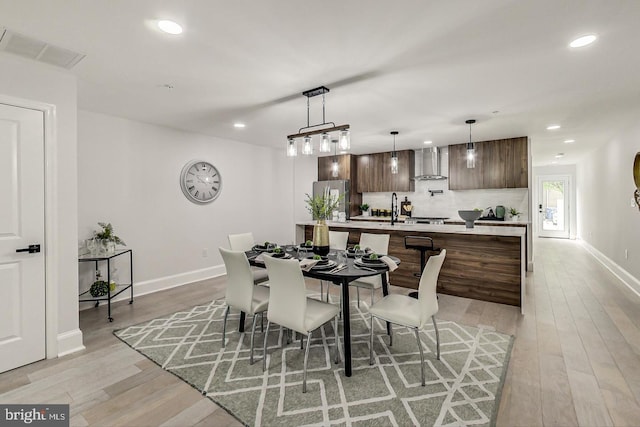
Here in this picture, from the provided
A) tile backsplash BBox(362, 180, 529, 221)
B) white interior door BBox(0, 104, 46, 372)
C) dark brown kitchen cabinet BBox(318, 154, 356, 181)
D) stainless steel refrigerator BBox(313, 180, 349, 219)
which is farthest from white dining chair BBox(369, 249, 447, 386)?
dark brown kitchen cabinet BBox(318, 154, 356, 181)

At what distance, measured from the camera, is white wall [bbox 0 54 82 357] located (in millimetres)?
2580

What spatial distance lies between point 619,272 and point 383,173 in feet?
14.9

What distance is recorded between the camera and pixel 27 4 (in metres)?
1.79

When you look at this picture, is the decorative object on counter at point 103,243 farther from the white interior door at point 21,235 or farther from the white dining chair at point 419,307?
the white dining chair at point 419,307

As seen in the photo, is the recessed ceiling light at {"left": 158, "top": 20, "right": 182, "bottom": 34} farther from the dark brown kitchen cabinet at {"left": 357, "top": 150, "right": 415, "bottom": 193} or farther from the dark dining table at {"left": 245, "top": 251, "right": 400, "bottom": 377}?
the dark brown kitchen cabinet at {"left": 357, "top": 150, "right": 415, "bottom": 193}

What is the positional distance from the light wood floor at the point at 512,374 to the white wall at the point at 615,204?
1235mm

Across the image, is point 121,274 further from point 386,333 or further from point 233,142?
point 386,333

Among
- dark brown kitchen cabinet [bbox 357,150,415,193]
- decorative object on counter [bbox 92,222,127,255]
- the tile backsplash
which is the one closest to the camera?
decorative object on counter [bbox 92,222,127,255]

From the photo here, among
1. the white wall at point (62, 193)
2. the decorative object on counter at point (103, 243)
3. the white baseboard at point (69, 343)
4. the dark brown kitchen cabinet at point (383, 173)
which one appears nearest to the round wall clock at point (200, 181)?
the decorative object on counter at point (103, 243)

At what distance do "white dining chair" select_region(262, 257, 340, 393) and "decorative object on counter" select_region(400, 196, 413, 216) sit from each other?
5.06m

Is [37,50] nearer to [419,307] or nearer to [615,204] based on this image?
[419,307]

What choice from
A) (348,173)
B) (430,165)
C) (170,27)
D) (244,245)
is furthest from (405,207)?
(170,27)

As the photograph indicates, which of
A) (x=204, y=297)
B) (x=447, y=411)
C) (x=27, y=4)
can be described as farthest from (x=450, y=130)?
(x=27, y=4)

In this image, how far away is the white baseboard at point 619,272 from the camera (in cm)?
437
